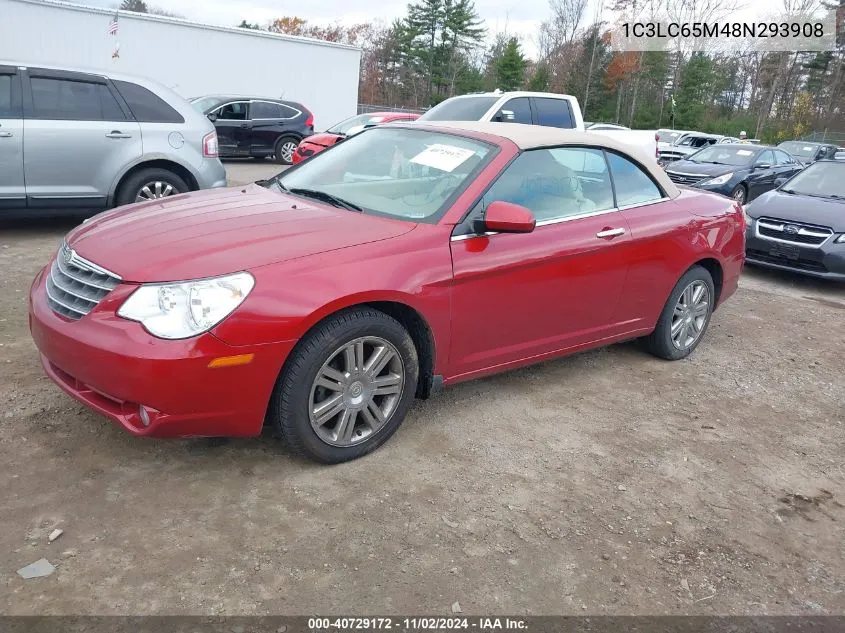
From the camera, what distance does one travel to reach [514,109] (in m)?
9.87

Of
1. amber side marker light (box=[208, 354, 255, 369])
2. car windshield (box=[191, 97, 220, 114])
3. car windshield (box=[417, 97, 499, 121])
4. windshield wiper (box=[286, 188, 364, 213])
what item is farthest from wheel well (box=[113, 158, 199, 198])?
car windshield (box=[191, 97, 220, 114])

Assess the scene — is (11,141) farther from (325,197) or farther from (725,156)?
(725,156)

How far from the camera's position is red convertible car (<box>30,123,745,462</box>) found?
280 centimetres

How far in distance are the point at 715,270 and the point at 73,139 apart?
589cm

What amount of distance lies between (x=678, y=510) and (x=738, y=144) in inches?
497

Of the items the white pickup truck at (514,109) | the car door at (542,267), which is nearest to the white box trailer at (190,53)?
the white pickup truck at (514,109)

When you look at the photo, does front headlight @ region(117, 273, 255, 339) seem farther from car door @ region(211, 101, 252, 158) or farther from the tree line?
the tree line

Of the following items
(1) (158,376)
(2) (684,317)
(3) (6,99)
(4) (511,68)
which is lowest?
(2) (684,317)

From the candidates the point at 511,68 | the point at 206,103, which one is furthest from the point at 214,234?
the point at 511,68

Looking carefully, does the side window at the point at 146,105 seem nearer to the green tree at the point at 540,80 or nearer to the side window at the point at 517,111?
the side window at the point at 517,111

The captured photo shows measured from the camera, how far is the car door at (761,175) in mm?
12898

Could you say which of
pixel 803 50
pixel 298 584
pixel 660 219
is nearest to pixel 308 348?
pixel 298 584

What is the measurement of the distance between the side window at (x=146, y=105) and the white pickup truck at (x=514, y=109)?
3.51 meters

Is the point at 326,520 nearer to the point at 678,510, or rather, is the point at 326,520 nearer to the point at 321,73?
the point at 678,510
